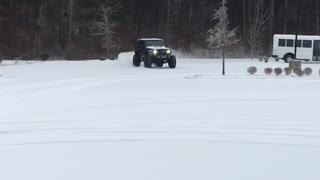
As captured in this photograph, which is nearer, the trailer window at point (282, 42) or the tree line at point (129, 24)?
the trailer window at point (282, 42)

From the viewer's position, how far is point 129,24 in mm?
60875

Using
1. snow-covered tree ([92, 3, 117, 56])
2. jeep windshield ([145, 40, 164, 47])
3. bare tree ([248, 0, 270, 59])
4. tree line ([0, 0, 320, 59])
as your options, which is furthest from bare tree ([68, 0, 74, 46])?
jeep windshield ([145, 40, 164, 47])

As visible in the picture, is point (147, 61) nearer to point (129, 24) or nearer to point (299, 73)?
point (299, 73)

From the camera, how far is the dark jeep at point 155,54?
31.5 m

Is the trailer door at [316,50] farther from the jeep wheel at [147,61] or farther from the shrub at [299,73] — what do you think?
the shrub at [299,73]

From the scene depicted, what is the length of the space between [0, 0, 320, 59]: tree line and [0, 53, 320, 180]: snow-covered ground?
102 feet

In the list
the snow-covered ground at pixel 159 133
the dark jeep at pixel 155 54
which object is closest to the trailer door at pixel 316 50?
the dark jeep at pixel 155 54

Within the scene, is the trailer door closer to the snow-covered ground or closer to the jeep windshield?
the jeep windshield

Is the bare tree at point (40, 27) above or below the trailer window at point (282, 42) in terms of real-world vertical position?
above

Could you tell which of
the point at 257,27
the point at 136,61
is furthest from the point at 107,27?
the point at 257,27

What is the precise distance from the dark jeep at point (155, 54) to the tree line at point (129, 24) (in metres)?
14.8

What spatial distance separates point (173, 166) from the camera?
7828 mm

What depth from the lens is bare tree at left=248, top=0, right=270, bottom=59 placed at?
5034 cm

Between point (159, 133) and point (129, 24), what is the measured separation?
51249mm
